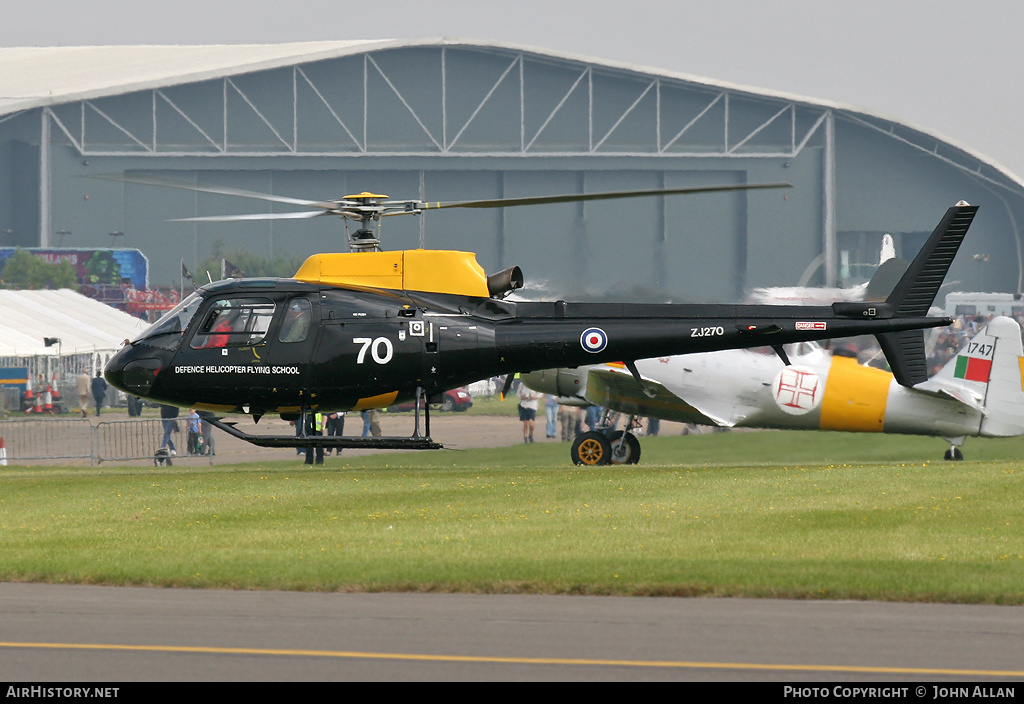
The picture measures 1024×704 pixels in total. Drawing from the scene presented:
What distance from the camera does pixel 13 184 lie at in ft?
297

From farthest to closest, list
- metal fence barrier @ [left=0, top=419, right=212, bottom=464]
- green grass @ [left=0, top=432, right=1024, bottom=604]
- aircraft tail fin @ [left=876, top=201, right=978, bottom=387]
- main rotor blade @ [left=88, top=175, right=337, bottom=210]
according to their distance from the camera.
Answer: metal fence barrier @ [left=0, top=419, right=212, bottom=464]
aircraft tail fin @ [left=876, top=201, right=978, bottom=387]
main rotor blade @ [left=88, top=175, right=337, bottom=210]
green grass @ [left=0, top=432, right=1024, bottom=604]

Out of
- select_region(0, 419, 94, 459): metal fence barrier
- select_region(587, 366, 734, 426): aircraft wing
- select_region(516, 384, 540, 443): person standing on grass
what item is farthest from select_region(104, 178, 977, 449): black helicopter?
select_region(516, 384, 540, 443): person standing on grass

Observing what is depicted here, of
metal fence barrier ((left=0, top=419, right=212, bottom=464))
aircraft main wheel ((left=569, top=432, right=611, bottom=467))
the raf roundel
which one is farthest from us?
metal fence barrier ((left=0, top=419, right=212, bottom=464))

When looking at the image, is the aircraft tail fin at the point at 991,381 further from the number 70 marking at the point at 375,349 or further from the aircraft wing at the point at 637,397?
the number 70 marking at the point at 375,349

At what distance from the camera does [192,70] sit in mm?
89500

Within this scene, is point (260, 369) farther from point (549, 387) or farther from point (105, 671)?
point (105, 671)

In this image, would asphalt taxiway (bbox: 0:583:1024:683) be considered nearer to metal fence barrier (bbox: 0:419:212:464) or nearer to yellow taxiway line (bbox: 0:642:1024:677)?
yellow taxiway line (bbox: 0:642:1024:677)

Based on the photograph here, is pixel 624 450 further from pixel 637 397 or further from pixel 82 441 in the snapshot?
pixel 82 441

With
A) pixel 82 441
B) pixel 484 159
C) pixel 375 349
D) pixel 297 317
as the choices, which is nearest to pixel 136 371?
pixel 297 317

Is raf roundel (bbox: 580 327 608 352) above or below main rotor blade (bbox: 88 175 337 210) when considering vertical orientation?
below

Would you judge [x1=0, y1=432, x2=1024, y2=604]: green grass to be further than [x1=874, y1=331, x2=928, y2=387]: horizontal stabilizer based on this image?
No

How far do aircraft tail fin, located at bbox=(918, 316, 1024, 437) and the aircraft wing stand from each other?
440 cm

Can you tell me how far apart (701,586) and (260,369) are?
1095 centimetres

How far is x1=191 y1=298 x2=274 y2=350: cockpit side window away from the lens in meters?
20.3
